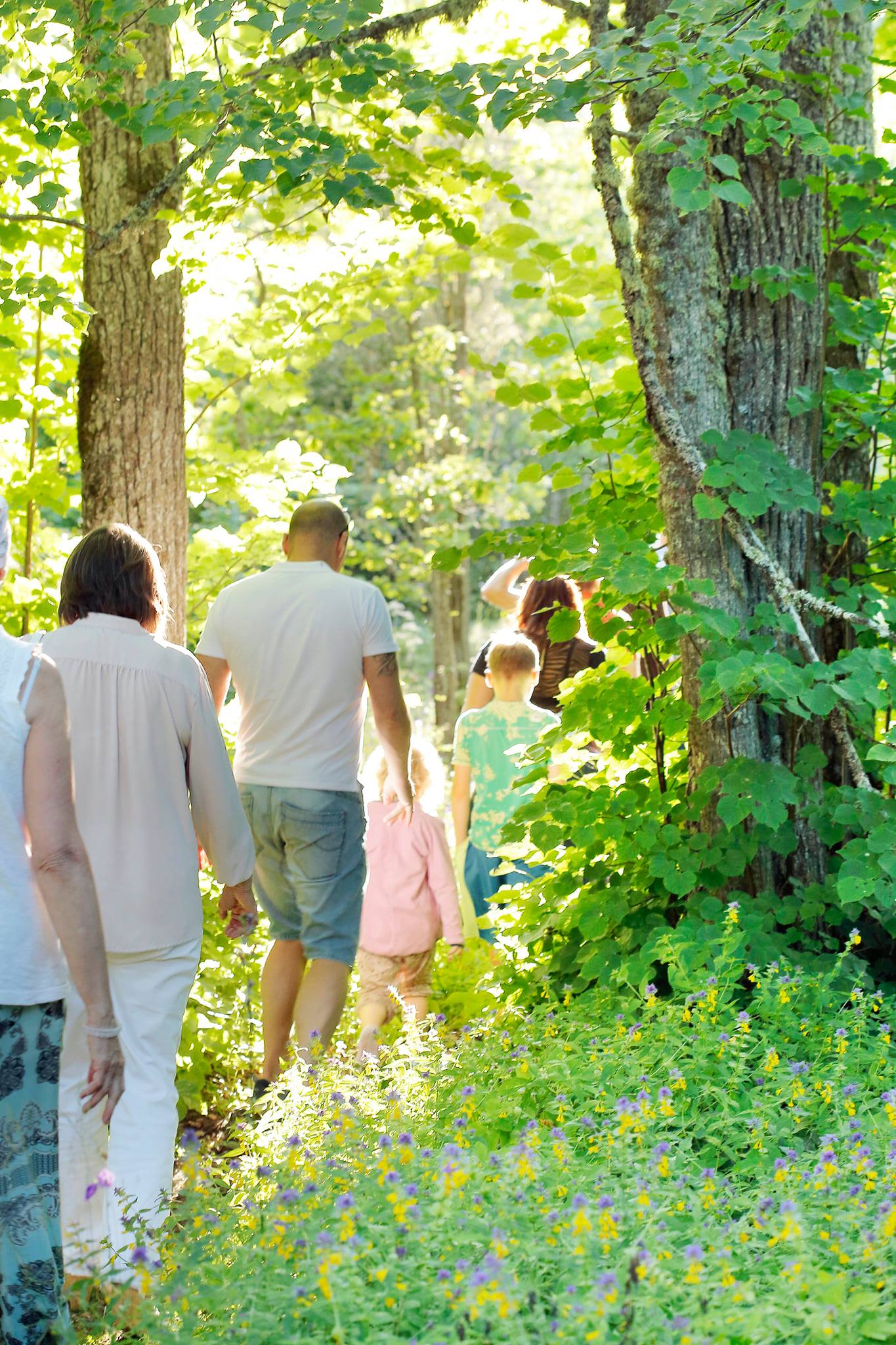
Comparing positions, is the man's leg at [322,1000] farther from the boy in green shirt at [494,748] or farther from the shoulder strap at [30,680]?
the shoulder strap at [30,680]

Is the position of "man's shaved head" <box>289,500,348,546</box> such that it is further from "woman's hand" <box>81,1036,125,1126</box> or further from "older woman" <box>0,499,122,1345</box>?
"woman's hand" <box>81,1036,125,1126</box>

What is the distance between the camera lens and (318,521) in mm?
4562

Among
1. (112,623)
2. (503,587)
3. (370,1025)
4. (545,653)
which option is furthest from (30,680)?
(503,587)

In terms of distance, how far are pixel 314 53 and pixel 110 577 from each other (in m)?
1.93

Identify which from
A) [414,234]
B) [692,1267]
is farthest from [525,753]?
[414,234]

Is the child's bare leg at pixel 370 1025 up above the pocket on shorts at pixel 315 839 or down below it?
below

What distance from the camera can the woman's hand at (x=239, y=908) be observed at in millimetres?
3627

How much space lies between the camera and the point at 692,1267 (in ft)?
5.95

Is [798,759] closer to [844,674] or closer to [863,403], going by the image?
[844,674]

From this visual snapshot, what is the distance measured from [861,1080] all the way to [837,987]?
31.6 inches

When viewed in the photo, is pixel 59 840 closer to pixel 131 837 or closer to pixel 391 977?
pixel 131 837

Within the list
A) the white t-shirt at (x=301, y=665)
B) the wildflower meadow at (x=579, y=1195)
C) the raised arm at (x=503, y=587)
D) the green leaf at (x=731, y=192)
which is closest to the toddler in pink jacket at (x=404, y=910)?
the white t-shirt at (x=301, y=665)

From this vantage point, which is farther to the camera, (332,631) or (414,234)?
(414,234)

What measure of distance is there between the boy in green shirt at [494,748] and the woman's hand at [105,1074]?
2837 millimetres
